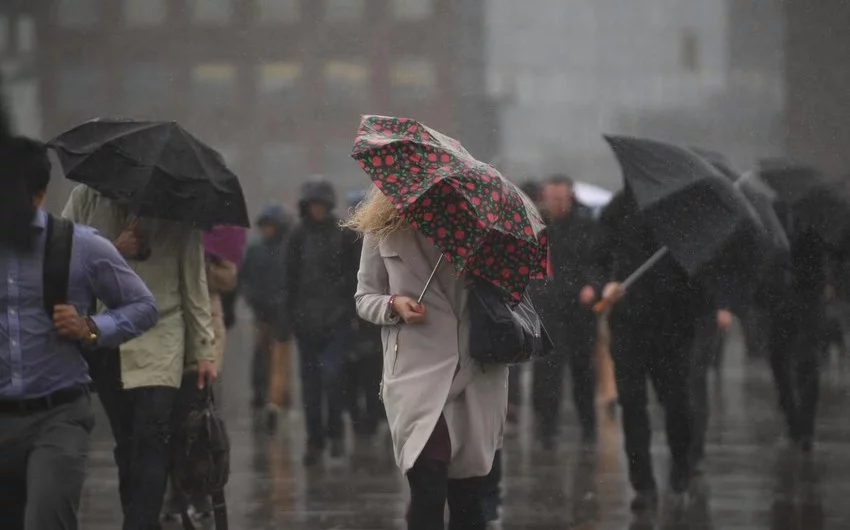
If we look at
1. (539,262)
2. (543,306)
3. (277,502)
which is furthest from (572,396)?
(539,262)

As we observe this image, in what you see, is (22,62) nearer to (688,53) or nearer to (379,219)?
(688,53)

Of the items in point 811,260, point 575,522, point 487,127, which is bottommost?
point 575,522

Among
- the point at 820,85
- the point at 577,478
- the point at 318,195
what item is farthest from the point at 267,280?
the point at 820,85

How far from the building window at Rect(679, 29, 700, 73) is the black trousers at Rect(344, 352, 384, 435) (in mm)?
2527

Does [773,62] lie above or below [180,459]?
above

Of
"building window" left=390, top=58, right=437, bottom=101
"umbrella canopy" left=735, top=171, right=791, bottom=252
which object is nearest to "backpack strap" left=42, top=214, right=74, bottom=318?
"building window" left=390, top=58, right=437, bottom=101

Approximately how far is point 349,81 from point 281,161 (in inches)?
25.3

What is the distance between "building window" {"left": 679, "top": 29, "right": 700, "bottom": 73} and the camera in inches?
372

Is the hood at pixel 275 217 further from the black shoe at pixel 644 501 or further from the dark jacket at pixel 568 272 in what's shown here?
the black shoe at pixel 644 501

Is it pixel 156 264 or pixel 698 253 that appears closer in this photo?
pixel 156 264

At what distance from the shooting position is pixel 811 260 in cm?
906

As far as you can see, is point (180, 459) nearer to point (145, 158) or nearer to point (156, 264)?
point (156, 264)

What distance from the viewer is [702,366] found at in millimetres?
9211

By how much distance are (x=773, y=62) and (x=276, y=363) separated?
3455 mm
